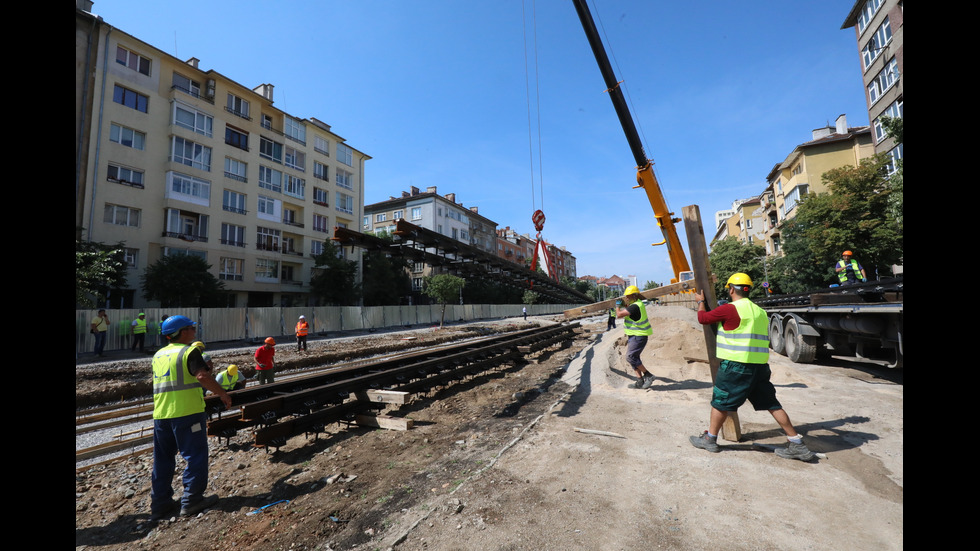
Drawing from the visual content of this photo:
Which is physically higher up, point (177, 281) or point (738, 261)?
point (738, 261)

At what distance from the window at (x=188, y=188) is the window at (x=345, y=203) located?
12.2 metres

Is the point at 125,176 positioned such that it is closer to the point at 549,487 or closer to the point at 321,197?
the point at 321,197

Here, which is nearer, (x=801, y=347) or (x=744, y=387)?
(x=744, y=387)

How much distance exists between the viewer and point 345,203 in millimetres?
39812

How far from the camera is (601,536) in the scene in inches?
104

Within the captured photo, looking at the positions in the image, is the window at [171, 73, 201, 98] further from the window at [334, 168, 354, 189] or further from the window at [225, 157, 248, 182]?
the window at [334, 168, 354, 189]

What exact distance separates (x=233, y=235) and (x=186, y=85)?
1078 centimetres

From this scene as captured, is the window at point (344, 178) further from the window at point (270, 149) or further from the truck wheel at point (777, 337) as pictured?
the truck wheel at point (777, 337)

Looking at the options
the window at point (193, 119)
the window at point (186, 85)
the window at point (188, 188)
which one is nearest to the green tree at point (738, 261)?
the window at point (188, 188)

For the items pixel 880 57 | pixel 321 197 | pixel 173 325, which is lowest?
pixel 173 325

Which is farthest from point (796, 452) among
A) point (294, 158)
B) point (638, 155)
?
point (294, 158)

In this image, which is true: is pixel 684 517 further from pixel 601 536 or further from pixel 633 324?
pixel 633 324

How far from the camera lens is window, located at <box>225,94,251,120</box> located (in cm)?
2995
